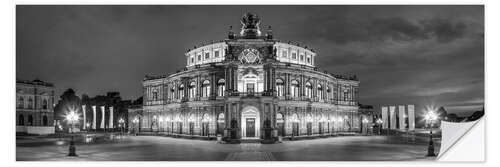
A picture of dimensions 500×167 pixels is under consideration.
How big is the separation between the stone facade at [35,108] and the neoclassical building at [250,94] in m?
14.8

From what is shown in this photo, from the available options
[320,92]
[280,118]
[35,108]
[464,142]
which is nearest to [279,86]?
[280,118]

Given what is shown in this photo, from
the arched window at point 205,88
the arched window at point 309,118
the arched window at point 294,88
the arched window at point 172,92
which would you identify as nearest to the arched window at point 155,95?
the arched window at point 172,92

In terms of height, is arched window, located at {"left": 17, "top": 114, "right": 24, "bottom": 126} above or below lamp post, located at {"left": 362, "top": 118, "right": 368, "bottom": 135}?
above

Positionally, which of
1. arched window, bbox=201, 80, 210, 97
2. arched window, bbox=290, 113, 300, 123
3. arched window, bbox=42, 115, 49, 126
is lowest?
arched window, bbox=42, 115, 49, 126

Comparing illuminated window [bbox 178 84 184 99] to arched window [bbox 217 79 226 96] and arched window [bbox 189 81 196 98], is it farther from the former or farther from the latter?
arched window [bbox 217 79 226 96]

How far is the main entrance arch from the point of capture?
47.5 m

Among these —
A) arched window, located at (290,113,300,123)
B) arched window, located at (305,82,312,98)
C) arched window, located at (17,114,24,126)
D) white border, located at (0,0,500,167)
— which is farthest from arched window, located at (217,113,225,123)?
white border, located at (0,0,500,167)

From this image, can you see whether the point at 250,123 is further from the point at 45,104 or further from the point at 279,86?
the point at 45,104

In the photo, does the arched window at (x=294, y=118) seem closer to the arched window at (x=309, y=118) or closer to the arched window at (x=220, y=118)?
the arched window at (x=309, y=118)

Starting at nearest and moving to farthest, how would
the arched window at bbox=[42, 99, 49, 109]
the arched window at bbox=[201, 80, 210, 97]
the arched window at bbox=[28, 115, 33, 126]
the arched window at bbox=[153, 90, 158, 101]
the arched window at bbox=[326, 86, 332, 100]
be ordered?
the arched window at bbox=[201, 80, 210, 97], the arched window at bbox=[28, 115, 33, 126], the arched window at bbox=[326, 86, 332, 100], the arched window at bbox=[42, 99, 49, 109], the arched window at bbox=[153, 90, 158, 101]

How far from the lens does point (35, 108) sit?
64875mm

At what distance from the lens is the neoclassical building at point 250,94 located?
47.4 metres
